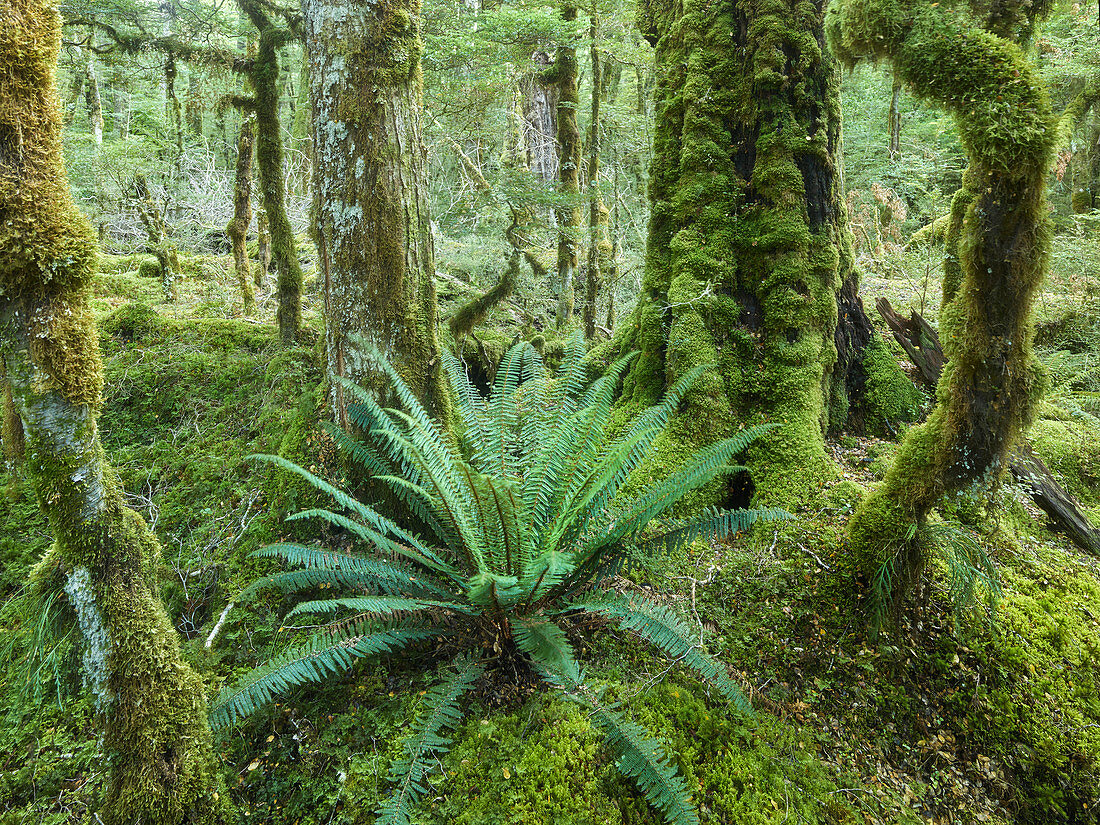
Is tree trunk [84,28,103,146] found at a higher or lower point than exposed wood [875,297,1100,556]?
higher

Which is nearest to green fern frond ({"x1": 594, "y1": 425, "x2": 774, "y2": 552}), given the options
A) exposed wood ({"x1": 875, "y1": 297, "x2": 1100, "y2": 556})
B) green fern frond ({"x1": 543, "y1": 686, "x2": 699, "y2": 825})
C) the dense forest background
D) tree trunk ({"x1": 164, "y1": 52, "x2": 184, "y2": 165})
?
the dense forest background

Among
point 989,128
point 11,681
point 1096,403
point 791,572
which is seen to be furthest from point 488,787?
point 1096,403

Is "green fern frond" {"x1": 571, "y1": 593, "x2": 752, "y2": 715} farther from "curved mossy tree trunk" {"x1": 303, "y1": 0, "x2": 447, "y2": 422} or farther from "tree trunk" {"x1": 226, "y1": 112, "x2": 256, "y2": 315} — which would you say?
"tree trunk" {"x1": 226, "y1": 112, "x2": 256, "y2": 315}

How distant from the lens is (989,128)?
175cm

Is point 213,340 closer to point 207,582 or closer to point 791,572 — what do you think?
point 207,582

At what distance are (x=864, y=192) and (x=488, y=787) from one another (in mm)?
13150

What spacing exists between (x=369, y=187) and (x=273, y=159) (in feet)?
6.64

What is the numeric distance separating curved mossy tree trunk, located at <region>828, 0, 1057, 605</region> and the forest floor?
26 centimetres

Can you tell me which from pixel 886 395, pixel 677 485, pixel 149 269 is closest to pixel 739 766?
pixel 677 485

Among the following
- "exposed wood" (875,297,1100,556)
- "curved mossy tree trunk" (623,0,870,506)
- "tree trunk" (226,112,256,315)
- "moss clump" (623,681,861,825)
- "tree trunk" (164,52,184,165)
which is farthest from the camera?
"tree trunk" (226,112,256,315)

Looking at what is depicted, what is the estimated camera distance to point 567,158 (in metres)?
6.32

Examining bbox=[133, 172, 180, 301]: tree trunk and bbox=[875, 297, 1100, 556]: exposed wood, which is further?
bbox=[133, 172, 180, 301]: tree trunk

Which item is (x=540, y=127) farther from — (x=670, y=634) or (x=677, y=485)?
(x=670, y=634)

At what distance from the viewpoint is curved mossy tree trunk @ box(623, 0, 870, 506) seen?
9.76 ft
